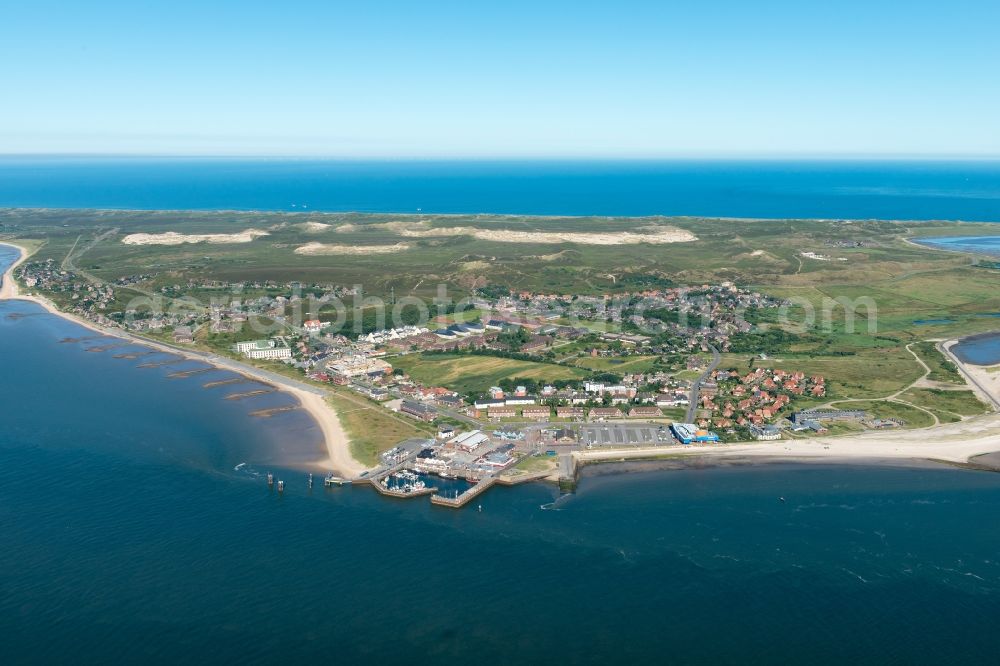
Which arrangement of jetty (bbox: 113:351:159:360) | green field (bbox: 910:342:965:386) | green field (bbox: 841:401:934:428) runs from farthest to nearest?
1. jetty (bbox: 113:351:159:360)
2. green field (bbox: 910:342:965:386)
3. green field (bbox: 841:401:934:428)

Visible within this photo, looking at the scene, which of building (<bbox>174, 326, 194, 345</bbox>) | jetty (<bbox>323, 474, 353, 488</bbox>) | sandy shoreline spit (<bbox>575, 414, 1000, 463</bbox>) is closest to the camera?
jetty (<bbox>323, 474, 353, 488</bbox>)

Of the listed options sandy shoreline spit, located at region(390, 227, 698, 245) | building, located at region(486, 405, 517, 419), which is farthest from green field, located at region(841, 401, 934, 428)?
sandy shoreline spit, located at region(390, 227, 698, 245)

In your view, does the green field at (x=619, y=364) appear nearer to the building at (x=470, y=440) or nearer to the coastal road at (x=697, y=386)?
the coastal road at (x=697, y=386)

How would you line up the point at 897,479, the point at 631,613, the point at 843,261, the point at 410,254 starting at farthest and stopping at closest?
the point at 410,254 → the point at 843,261 → the point at 897,479 → the point at 631,613

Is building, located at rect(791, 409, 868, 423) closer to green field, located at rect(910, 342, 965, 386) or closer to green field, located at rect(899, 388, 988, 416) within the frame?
green field, located at rect(899, 388, 988, 416)

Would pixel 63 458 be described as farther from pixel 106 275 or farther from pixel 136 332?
pixel 106 275

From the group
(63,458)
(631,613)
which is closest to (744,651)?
(631,613)

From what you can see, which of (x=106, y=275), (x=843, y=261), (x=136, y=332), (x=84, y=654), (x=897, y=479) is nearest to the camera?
(x=84, y=654)
